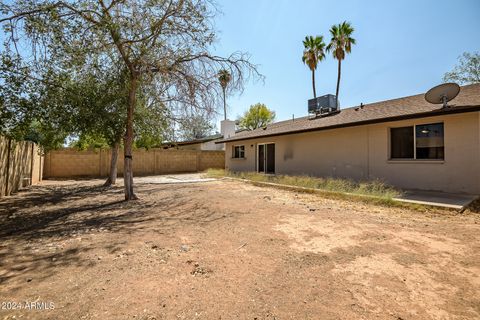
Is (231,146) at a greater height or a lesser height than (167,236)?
greater

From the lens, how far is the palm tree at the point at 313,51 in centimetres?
2480

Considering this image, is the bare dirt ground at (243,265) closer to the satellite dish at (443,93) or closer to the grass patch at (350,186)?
the grass patch at (350,186)

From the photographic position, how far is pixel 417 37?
11109 mm

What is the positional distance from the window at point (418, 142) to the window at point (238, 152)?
10506 millimetres

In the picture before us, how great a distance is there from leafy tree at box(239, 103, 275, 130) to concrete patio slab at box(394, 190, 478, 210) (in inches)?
1257

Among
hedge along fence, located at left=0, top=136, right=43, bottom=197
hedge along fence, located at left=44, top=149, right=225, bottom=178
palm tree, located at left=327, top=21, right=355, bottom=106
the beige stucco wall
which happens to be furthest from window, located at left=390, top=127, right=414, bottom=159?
palm tree, located at left=327, top=21, right=355, bottom=106

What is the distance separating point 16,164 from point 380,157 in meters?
13.9

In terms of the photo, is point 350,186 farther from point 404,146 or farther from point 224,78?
point 224,78

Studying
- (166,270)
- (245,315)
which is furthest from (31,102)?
(245,315)

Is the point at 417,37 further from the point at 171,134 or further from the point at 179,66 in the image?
the point at 171,134

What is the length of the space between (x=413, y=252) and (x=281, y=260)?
1.97 meters

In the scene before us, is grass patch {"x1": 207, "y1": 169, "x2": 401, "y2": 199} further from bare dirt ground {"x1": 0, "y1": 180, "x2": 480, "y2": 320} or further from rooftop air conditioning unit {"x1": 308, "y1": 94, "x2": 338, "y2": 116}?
rooftop air conditioning unit {"x1": 308, "y1": 94, "x2": 338, "y2": 116}

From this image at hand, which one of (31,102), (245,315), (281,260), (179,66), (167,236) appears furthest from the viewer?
(179,66)

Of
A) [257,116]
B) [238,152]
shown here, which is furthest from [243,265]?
[257,116]
